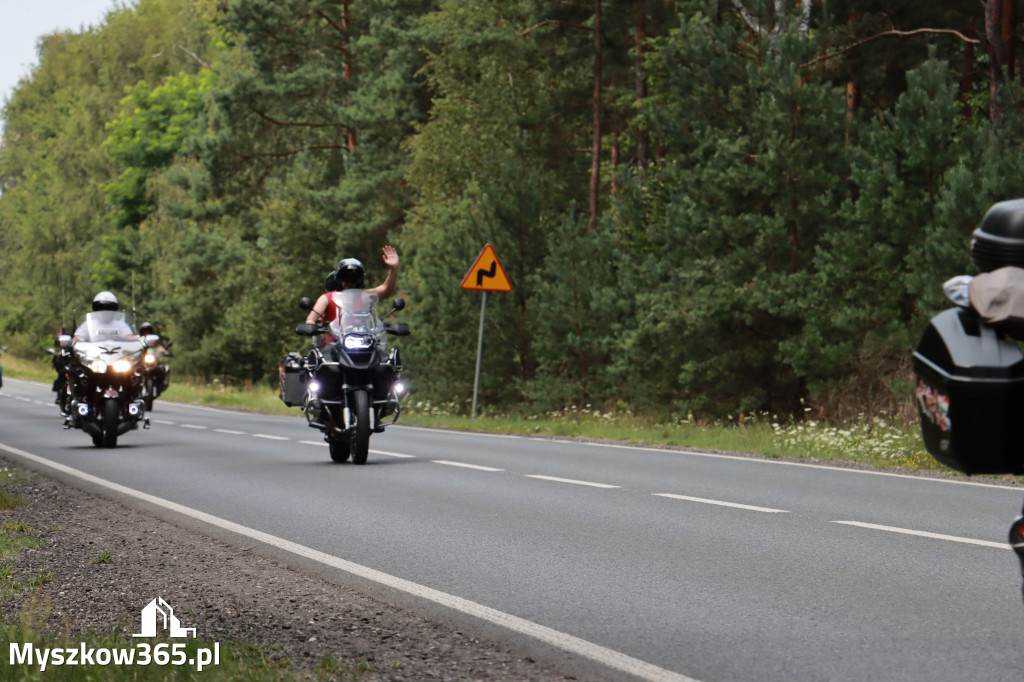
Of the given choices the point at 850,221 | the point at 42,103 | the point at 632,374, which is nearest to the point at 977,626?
the point at 850,221

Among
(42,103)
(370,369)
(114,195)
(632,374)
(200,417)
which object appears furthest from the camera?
(42,103)

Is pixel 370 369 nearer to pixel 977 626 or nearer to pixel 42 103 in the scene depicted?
pixel 977 626

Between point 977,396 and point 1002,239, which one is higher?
point 1002,239

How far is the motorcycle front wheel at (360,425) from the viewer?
14.9 meters

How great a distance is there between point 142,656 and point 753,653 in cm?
257

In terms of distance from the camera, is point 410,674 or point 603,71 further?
point 603,71

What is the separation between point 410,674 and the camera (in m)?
5.64

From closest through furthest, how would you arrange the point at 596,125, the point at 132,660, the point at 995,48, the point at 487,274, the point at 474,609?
1. the point at 132,660
2. the point at 474,609
3. the point at 995,48
4. the point at 487,274
5. the point at 596,125

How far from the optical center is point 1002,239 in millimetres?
4895

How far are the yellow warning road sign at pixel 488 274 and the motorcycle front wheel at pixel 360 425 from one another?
405 inches

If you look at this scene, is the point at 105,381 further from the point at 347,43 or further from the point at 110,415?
the point at 347,43

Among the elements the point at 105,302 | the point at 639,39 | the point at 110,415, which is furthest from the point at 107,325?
the point at 639,39

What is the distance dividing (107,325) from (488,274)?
29.9ft

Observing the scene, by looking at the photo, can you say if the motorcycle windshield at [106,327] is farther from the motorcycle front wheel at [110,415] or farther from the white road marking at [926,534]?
the white road marking at [926,534]
